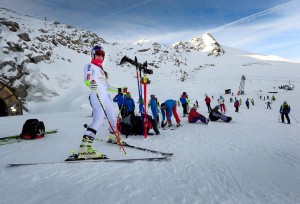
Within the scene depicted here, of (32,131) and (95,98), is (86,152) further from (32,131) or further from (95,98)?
(32,131)

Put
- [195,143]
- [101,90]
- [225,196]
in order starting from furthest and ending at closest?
[195,143] → [101,90] → [225,196]

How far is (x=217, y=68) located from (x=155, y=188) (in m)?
80.9

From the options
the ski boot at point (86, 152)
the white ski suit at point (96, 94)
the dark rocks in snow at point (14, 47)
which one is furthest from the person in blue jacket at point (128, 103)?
the dark rocks in snow at point (14, 47)

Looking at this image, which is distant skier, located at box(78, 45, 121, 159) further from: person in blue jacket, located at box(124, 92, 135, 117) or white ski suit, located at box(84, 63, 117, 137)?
person in blue jacket, located at box(124, 92, 135, 117)

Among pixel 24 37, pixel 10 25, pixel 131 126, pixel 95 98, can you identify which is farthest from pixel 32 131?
pixel 10 25

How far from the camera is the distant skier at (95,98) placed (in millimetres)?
4469

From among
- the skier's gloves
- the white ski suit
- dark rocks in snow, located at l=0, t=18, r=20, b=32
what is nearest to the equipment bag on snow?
the white ski suit

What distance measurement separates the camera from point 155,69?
233 ft

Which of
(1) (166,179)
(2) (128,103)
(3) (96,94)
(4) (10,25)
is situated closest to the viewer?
(1) (166,179)

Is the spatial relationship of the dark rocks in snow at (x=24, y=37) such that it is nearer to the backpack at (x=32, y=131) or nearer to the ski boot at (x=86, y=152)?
the backpack at (x=32, y=131)

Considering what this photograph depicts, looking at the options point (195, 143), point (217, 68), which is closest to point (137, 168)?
point (195, 143)

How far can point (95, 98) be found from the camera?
4.65 meters

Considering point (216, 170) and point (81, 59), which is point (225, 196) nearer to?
point (216, 170)

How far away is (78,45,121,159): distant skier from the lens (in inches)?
176
